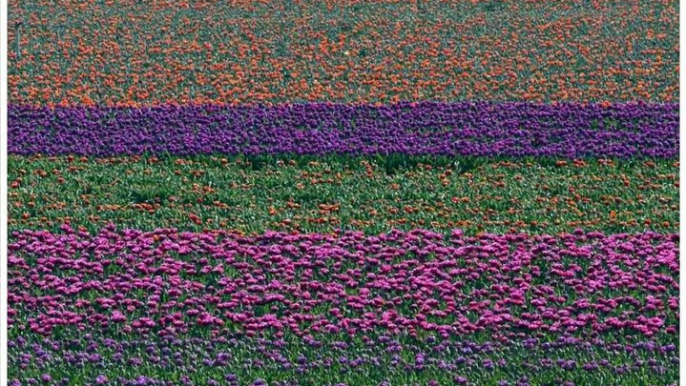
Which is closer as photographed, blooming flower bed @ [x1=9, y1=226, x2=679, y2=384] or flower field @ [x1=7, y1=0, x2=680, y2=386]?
blooming flower bed @ [x1=9, y1=226, x2=679, y2=384]

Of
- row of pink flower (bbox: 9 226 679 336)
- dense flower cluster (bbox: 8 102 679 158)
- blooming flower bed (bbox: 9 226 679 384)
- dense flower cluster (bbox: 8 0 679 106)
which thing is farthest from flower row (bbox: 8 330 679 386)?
dense flower cluster (bbox: 8 0 679 106)

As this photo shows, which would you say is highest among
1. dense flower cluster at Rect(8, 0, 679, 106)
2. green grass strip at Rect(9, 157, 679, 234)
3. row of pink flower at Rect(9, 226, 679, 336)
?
row of pink flower at Rect(9, 226, 679, 336)

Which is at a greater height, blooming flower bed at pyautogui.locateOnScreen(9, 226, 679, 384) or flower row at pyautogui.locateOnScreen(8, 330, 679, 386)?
flower row at pyautogui.locateOnScreen(8, 330, 679, 386)

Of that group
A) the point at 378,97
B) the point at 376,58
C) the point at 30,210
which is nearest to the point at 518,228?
the point at 30,210

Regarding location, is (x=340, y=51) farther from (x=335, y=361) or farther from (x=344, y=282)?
(x=335, y=361)

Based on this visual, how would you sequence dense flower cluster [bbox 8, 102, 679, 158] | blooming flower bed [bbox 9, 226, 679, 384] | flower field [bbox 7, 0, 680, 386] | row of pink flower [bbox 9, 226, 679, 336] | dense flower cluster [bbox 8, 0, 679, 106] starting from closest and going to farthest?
blooming flower bed [bbox 9, 226, 679, 384], flower field [bbox 7, 0, 680, 386], row of pink flower [bbox 9, 226, 679, 336], dense flower cluster [bbox 8, 102, 679, 158], dense flower cluster [bbox 8, 0, 679, 106]

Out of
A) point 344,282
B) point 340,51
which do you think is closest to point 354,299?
point 344,282

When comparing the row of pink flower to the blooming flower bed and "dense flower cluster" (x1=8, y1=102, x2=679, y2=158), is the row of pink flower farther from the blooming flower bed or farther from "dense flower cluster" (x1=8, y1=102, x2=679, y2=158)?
"dense flower cluster" (x1=8, y1=102, x2=679, y2=158)
